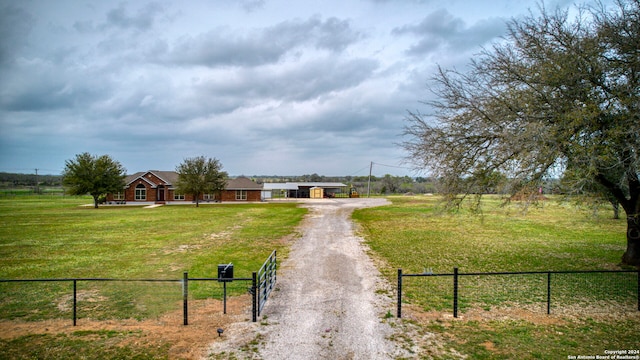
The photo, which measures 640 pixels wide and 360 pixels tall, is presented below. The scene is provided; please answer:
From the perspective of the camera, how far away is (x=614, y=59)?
9883 mm

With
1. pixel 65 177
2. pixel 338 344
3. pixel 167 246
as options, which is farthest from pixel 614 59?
pixel 65 177

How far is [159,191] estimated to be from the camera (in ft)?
176

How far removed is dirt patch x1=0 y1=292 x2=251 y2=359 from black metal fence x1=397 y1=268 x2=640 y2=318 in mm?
4429

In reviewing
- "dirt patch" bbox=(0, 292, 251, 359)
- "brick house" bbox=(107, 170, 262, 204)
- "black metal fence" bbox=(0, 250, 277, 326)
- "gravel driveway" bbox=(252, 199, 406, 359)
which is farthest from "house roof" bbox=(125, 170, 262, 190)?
"dirt patch" bbox=(0, 292, 251, 359)

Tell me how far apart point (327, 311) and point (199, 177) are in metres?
42.2

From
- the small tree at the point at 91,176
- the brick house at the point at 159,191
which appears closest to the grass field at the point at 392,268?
the small tree at the point at 91,176

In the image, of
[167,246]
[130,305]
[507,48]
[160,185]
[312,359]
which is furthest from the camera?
[160,185]

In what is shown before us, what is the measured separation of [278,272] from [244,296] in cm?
265

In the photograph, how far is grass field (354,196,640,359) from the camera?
23.8 ft

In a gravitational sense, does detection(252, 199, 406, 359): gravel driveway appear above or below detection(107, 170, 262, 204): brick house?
below

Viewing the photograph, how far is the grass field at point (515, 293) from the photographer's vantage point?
7262 mm

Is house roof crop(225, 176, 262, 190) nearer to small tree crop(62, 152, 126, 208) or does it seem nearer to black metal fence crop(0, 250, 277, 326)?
small tree crop(62, 152, 126, 208)

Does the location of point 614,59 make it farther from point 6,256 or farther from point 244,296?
point 6,256

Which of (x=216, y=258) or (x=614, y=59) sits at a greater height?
(x=614, y=59)
